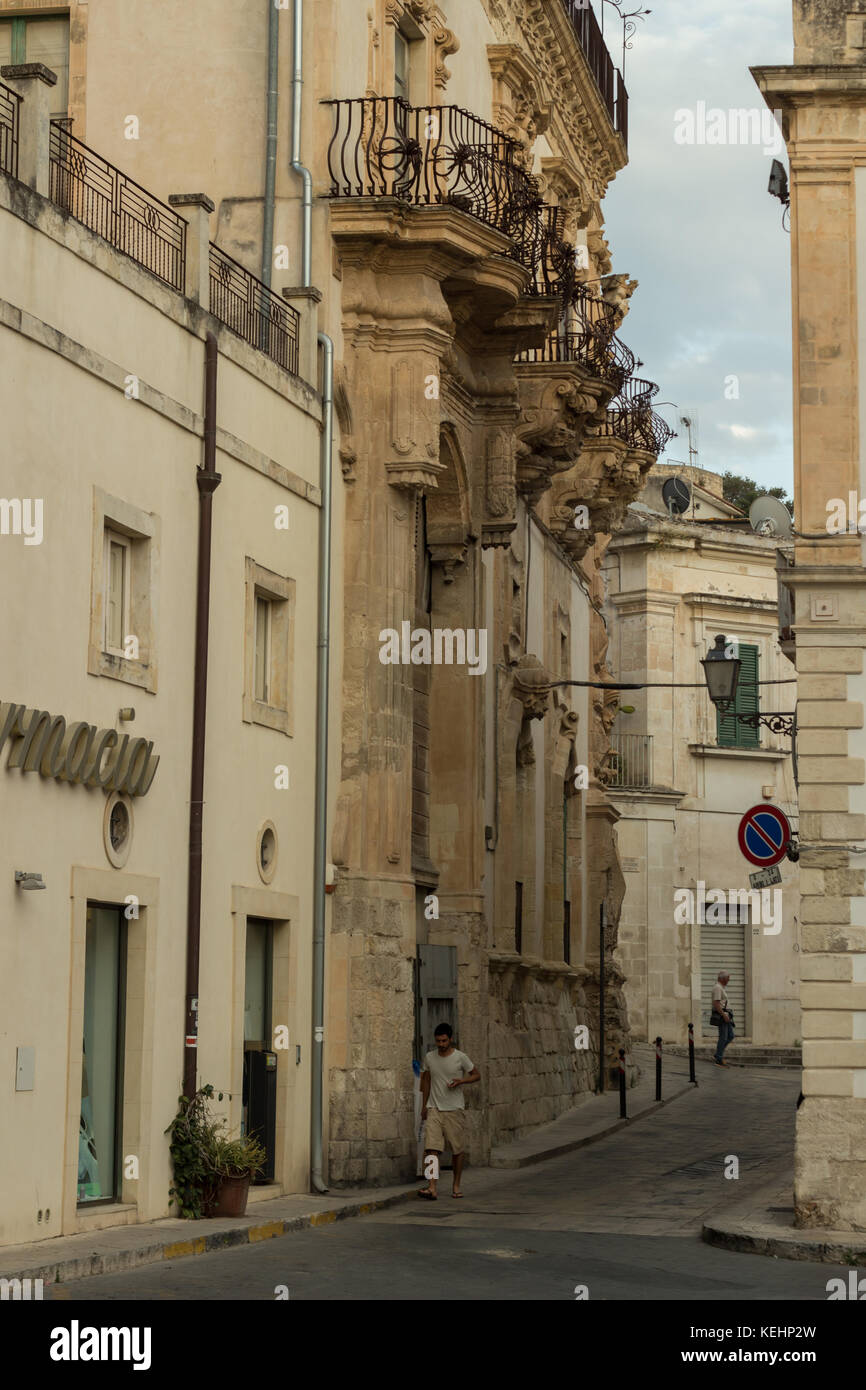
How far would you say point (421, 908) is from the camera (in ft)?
78.0

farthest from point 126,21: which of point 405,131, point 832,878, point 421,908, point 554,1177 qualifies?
point 554,1177

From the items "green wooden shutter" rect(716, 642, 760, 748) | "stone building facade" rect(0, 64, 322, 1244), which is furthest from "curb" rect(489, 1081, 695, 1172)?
"green wooden shutter" rect(716, 642, 760, 748)

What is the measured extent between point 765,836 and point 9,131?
8437 mm

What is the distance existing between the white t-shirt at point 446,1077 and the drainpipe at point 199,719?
12.3 feet

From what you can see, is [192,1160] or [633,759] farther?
[633,759]

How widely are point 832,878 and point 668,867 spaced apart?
87.9 ft

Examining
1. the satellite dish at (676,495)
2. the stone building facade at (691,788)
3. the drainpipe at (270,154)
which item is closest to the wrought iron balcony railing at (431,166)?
the drainpipe at (270,154)

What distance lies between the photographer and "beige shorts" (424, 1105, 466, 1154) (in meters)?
20.2

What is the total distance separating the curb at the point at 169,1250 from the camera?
12.7m

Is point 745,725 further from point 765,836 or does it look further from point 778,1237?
point 778,1237

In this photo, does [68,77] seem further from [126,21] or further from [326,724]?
[326,724]

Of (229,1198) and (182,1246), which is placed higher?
(229,1198)

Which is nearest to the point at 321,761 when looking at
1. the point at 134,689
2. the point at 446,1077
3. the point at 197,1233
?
the point at 446,1077

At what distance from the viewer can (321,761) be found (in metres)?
20.4
